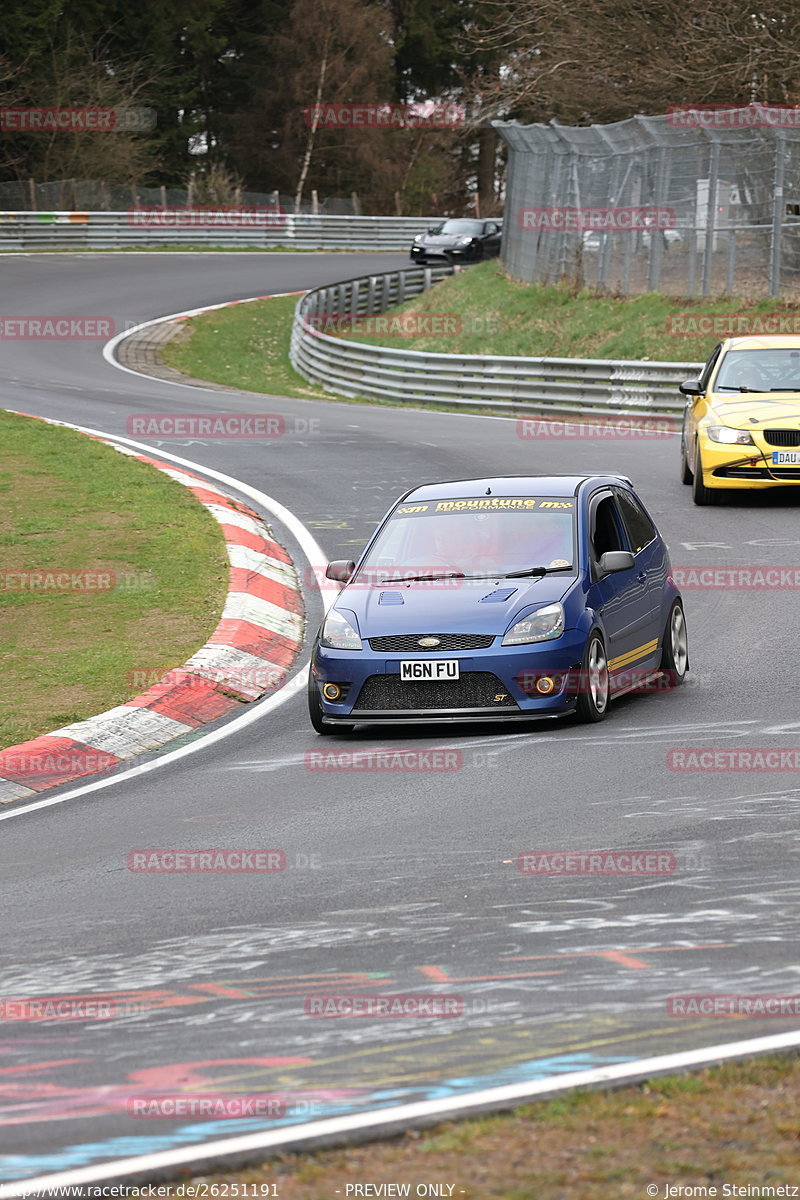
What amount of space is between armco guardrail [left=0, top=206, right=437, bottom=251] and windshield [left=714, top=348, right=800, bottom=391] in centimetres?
4109

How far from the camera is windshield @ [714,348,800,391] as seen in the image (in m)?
18.4

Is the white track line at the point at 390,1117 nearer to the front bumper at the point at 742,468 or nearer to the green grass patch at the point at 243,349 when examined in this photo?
the front bumper at the point at 742,468

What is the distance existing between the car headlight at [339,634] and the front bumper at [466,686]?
0.07 metres

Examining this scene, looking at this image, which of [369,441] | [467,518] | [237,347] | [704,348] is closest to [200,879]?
[467,518]

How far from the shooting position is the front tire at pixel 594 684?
10008mm

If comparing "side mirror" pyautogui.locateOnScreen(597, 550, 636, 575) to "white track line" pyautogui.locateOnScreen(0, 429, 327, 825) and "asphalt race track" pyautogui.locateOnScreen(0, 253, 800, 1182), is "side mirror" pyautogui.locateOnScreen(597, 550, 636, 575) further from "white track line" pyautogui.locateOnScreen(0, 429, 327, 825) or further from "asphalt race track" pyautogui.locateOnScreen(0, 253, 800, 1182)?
"white track line" pyautogui.locateOnScreen(0, 429, 327, 825)

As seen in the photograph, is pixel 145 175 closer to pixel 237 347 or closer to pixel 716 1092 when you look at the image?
pixel 237 347

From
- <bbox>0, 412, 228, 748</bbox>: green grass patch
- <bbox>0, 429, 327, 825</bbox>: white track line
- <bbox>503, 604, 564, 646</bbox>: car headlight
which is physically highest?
<bbox>503, 604, 564, 646</bbox>: car headlight

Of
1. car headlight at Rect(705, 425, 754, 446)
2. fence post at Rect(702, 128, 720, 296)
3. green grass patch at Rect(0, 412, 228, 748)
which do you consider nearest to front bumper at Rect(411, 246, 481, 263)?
fence post at Rect(702, 128, 720, 296)

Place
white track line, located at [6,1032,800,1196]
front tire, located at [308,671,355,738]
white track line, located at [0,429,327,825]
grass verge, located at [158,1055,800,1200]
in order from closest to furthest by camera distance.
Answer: grass verge, located at [158,1055,800,1200] < white track line, located at [6,1032,800,1196] < white track line, located at [0,429,327,825] < front tire, located at [308,671,355,738]

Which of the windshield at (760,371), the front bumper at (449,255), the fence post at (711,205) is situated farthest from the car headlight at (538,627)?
the front bumper at (449,255)

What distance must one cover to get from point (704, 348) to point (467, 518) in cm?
1958

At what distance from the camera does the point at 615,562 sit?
34.6 feet

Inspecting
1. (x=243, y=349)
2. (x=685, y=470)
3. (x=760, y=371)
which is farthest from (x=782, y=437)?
(x=243, y=349)
